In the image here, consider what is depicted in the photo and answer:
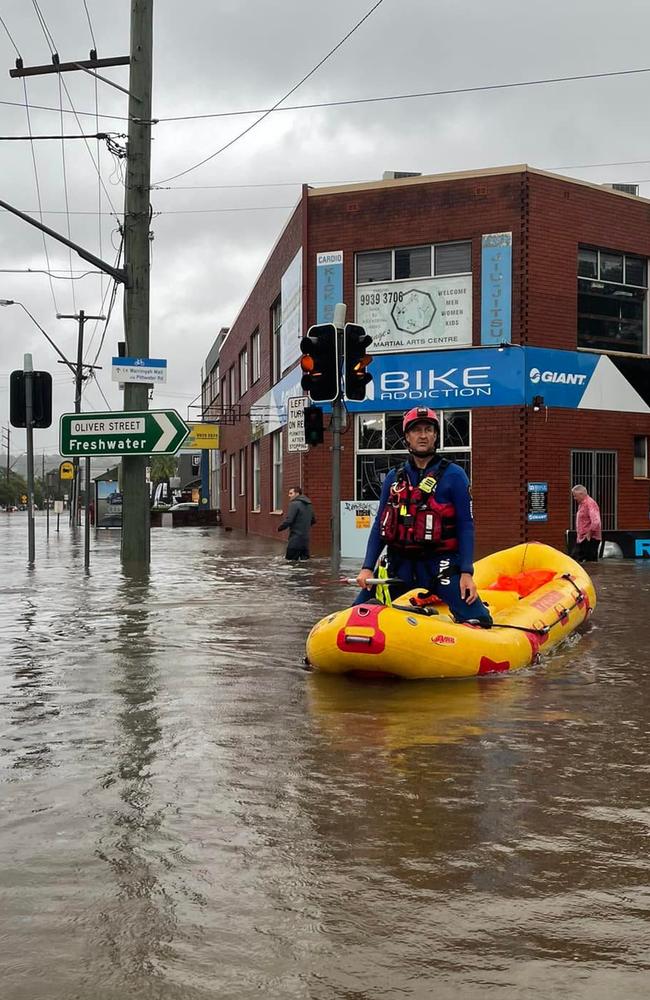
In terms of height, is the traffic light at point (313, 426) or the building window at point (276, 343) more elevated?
the building window at point (276, 343)

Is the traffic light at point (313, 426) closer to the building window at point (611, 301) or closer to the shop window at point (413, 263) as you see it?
the shop window at point (413, 263)

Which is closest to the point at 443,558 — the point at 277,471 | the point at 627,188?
the point at 627,188

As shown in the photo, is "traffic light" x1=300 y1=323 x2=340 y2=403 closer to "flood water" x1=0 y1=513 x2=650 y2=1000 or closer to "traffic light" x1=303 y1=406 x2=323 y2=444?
"traffic light" x1=303 y1=406 x2=323 y2=444

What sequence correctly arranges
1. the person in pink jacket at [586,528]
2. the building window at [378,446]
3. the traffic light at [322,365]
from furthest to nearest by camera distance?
the building window at [378,446] → the person in pink jacket at [586,528] → the traffic light at [322,365]

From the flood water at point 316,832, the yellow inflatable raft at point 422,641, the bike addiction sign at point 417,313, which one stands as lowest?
the flood water at point 316,832

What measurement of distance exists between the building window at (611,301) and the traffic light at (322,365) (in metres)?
11.8

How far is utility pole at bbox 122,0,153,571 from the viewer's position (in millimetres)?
16031

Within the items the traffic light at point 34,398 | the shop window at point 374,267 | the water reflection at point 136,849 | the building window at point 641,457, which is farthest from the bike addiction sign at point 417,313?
the water reflection at point 136,849

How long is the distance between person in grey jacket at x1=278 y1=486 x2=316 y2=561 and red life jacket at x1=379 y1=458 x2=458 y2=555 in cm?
1132

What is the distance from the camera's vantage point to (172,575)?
51.6ft

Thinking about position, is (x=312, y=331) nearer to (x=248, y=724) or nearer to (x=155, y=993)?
(x=248, y=724)

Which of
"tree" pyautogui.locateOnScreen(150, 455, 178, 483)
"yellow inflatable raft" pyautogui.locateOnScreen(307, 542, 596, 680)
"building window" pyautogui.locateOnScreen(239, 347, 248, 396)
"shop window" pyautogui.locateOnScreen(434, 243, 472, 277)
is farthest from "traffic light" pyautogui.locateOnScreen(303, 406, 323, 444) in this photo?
"tree" pyautogui.locateOnScreen(150, 455, 178, 483)

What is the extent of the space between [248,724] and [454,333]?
57.0ft

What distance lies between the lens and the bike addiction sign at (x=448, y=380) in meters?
21.6
